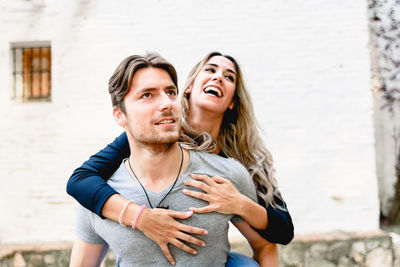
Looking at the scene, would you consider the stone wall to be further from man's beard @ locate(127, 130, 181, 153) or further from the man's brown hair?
the man's brown hair

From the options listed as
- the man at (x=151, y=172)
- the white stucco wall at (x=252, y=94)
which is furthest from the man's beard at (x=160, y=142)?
the white stucco wall at (x=252, y=94)

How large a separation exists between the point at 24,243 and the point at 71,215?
705mm

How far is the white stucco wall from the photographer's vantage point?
479cm

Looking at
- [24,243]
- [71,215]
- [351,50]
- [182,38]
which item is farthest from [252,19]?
[24,243]

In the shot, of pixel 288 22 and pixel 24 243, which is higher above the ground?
pixel 288 22

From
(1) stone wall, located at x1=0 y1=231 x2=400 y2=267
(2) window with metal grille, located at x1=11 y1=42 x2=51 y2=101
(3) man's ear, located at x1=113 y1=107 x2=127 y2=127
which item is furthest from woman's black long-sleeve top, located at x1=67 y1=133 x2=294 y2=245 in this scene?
(2) window with metal grille, located at x1=11 y1=42 x2=51 y2=101

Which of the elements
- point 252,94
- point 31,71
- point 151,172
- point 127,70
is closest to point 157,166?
point 151,172

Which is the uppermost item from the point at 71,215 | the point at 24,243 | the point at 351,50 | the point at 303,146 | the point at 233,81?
the point at 351,50

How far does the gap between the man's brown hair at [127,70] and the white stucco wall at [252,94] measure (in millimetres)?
2986

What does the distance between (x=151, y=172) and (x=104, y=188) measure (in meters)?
0.23

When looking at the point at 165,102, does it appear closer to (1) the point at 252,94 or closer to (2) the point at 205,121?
(2) the point at 205,121

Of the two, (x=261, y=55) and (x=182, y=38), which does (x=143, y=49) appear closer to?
(x=182, y=38)

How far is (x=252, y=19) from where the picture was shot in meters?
4.83

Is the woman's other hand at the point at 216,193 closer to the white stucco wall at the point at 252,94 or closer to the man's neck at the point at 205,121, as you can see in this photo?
the man's neck at the point at 205,121
